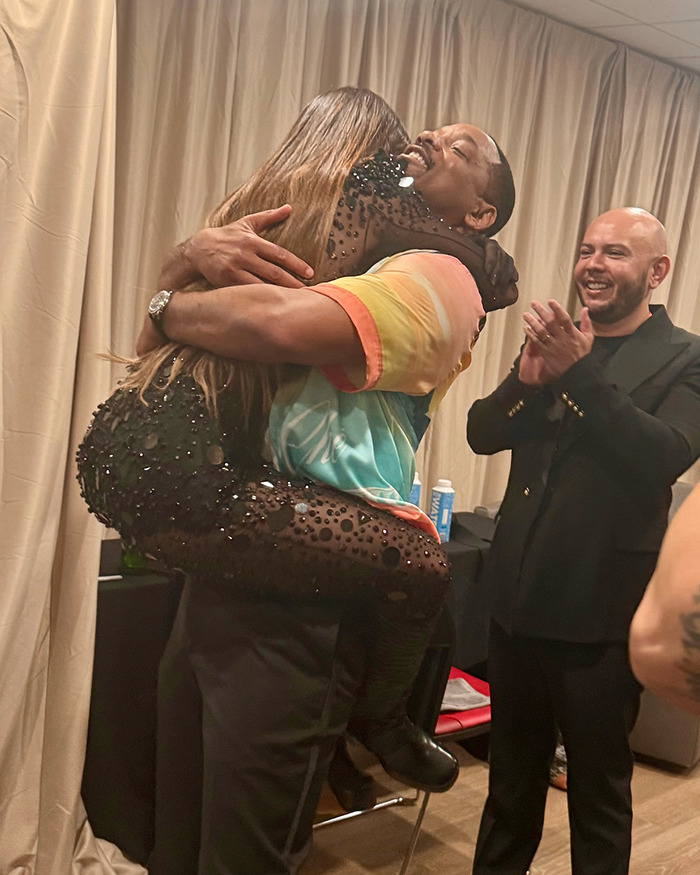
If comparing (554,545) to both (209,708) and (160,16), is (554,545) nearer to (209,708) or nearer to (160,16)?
(209,708)

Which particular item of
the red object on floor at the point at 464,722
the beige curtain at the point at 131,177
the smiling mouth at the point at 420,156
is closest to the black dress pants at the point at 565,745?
the red object on floor at the point at 464,722

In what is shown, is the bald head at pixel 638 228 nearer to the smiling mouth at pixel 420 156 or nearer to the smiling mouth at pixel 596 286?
the smiling mouth at pixel 596 286

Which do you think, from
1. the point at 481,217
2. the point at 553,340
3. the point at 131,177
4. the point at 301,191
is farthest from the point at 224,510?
the point at 131,177

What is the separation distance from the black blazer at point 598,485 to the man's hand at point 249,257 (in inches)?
39.6

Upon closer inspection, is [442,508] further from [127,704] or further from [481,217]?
[481,217]

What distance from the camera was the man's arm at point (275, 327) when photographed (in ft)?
3.29

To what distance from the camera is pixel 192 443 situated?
104 cm

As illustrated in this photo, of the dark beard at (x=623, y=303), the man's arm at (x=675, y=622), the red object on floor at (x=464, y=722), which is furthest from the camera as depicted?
the red object on floor at (x=464, y=722)

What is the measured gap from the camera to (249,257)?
1.07 meters

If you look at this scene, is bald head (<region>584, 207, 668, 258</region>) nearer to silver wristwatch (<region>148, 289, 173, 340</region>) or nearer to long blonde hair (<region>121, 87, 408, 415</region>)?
long blonde hair (<region>121, 87, 408, 415</region>)

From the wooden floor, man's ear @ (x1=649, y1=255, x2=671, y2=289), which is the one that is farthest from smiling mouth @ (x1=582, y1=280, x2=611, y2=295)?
the wooden floor

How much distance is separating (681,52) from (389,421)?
3.30m

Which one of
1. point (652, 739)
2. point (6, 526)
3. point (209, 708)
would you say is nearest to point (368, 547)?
point (209, 708)

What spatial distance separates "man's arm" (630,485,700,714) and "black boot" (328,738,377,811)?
188 centimetres
